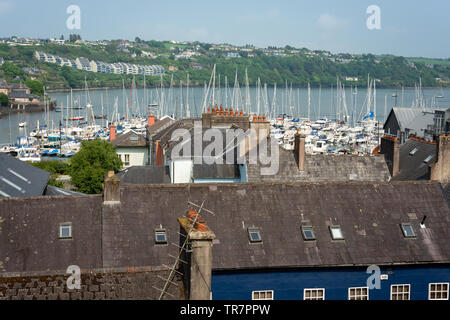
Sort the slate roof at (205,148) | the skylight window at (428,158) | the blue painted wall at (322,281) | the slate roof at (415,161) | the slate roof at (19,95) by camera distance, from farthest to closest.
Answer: the slate roof at (19,95), the slate roof at (205,148), the skylight window at (428,158), the slate roof at (415,161), the blue painted wall at (322,281)

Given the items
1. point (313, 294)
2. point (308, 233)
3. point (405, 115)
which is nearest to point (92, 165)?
point (308, 233)

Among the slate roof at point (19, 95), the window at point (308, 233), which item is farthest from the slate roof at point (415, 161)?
the slate roof at point (19, 95)

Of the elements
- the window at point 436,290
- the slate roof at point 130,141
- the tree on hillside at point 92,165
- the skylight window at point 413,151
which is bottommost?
the window at point 436,290

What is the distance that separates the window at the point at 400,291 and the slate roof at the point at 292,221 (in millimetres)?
754

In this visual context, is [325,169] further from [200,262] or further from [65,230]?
[200,262]

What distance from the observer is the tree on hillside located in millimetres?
45750

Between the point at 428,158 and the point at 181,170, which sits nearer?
the point at 428,158

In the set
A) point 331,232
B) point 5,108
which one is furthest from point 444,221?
point 5,108

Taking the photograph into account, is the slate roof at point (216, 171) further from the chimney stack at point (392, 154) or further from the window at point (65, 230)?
the window at point (65, 230)

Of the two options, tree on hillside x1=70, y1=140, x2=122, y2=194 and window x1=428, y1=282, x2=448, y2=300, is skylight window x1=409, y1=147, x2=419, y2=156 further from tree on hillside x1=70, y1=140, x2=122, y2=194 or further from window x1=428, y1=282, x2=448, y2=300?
tree on hillside x1=70, y1=140, x2=122, y2=194

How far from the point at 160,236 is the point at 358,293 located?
645cm

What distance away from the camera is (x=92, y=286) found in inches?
541

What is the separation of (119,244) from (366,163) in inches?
670

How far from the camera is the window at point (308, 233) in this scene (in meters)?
21.5
